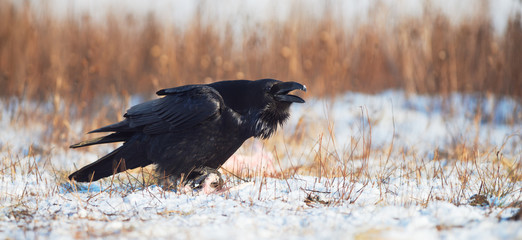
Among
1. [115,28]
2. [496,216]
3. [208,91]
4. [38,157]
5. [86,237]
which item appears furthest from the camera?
[115,28]

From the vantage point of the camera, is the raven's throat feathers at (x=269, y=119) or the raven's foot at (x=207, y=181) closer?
the raven's foot at (x=207, y=181)

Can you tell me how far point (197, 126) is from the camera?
360cm

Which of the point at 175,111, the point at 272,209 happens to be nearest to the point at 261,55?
the point at 175,111

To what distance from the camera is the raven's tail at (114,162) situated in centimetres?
378

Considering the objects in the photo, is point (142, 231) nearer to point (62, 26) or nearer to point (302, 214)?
point (302, 214)

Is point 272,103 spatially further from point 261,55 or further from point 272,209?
point 261,55

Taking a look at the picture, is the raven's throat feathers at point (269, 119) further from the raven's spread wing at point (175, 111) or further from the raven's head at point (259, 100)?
the raven's spread wing at point (175, 111)

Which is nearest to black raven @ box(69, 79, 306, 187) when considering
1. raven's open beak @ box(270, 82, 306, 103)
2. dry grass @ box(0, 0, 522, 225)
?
raven's open beak @ box(270, 82, 306, 103)

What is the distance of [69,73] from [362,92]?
18.1 feet

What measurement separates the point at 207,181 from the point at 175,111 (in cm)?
59

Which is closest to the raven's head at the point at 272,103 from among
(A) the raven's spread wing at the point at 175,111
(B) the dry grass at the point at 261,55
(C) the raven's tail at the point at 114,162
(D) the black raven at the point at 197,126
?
(D) the black raven at the point at 197,126

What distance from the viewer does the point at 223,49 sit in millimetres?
8836

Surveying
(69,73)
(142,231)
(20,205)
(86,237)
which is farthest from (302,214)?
(69,73)

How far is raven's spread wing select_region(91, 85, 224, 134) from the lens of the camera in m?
3.54
